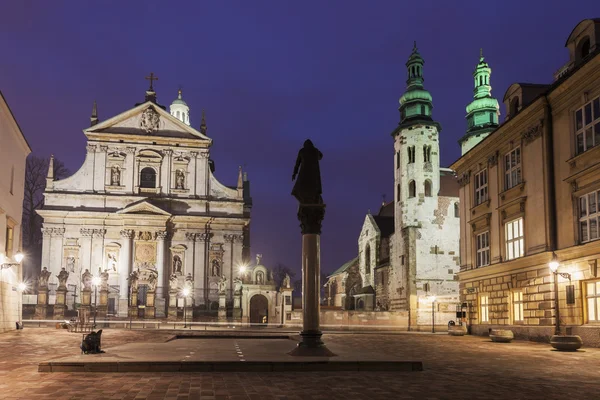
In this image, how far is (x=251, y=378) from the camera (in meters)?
12.1

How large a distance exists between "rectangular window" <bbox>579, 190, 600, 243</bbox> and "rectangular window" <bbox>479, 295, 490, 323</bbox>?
9350 millimetres

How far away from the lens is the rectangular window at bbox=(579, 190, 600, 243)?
2248cm

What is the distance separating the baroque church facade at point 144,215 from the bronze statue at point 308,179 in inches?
1670

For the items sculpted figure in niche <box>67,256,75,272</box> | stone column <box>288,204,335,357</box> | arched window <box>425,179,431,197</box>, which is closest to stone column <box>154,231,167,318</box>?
sculpted figure in niche <box>67,256,75,272</box>

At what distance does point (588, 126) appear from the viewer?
2330 cm

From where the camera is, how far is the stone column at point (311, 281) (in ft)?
51.9

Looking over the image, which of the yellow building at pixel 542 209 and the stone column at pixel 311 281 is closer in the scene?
the stone column at pixel 311 281

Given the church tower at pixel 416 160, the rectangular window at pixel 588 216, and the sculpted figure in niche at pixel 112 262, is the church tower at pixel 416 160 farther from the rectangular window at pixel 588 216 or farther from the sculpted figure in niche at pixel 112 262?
the rectangular window at pixel 588 216

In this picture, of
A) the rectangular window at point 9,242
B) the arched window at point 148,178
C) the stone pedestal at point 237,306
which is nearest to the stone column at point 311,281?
the rectangular window at point 9,242

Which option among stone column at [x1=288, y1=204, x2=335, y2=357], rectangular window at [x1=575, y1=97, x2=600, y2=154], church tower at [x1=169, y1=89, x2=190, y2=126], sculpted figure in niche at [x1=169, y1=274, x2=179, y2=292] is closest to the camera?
stone column at [x1=288, y1=204, x2=335, y2=357]

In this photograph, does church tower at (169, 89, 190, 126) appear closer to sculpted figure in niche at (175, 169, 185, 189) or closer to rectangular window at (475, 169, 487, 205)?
sculpted figure in niche at (175, 169, 185, 189)

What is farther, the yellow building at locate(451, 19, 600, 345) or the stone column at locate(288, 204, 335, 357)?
the yellow building at locate(451, 19, 600, 345)

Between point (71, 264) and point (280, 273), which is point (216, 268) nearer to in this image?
point (71, 264)

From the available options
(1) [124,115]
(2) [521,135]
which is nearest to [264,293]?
(1) [124,115]
